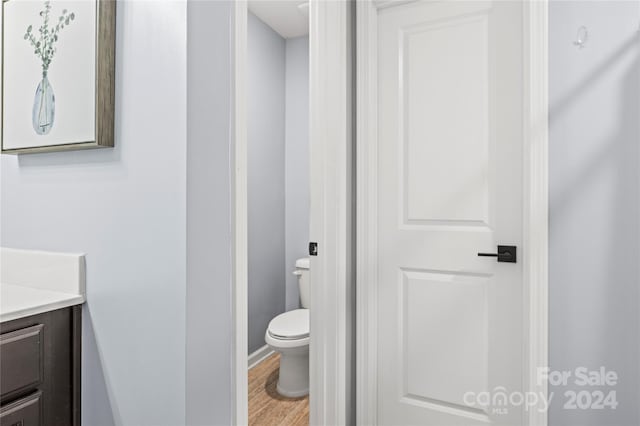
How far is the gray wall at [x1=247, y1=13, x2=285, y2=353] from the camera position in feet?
Result: 8.82

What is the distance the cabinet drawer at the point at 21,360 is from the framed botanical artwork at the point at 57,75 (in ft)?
1.44

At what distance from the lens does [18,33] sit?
3.35ft

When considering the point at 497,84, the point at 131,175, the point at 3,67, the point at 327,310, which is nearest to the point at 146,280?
the point at 131,175

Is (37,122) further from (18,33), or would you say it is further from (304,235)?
(304,235)

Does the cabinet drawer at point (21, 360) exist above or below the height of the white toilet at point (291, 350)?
above

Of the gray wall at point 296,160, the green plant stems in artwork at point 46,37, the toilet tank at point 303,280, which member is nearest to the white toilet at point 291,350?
the toilet tank at point 303,280

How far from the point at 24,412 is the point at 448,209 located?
1480 mm

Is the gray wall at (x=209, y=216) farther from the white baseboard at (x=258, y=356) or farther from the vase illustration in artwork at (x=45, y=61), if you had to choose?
the white baseboard at (x=258, y=356)

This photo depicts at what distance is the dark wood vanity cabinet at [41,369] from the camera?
831mm

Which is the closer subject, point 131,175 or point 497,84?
point 131,175

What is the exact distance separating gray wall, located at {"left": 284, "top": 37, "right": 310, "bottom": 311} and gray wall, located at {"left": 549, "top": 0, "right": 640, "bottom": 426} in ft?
6.24

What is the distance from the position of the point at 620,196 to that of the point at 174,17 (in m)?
1.47

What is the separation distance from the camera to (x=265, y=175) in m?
2.84

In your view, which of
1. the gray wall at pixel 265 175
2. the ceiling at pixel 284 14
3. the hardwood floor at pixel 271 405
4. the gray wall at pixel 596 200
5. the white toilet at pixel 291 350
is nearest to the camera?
the gray wall at pixel 596 200
